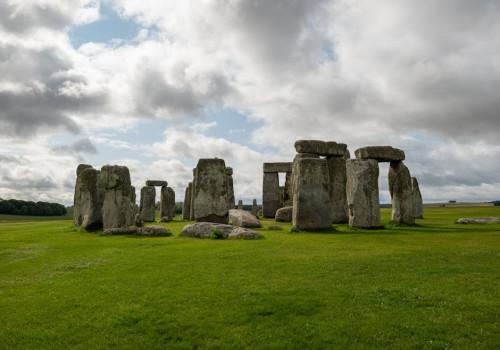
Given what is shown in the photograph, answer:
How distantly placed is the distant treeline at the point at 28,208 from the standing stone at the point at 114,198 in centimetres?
5418

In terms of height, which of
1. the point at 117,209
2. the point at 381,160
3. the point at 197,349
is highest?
the point at 381,160

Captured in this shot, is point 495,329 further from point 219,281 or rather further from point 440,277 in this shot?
point 219,281

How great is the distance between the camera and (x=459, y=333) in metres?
5.00

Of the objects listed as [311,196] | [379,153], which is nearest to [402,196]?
[379,153]

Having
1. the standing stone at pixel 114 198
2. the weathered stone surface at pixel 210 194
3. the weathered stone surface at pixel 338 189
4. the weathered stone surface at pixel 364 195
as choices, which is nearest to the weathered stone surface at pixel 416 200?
the weathered stone surface at pixel 338 189

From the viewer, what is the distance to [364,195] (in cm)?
1741

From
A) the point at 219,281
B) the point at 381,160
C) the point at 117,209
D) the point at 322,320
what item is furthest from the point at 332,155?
the point at 322,320

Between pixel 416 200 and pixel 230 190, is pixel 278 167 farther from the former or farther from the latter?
pixel 416 200

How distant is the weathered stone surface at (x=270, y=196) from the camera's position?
3102cm

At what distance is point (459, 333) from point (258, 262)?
5.01 meters

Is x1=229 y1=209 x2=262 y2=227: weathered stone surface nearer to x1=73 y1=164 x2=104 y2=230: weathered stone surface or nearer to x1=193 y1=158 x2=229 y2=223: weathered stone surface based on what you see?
x1=193 y1=158 x2=229 y2=223: weathered stone surface

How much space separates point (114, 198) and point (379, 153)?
13.1 m

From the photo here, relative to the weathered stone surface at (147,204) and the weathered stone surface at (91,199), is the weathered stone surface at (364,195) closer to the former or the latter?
the weathered stone surface at (91,199)

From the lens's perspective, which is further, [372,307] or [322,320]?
[372,307]
